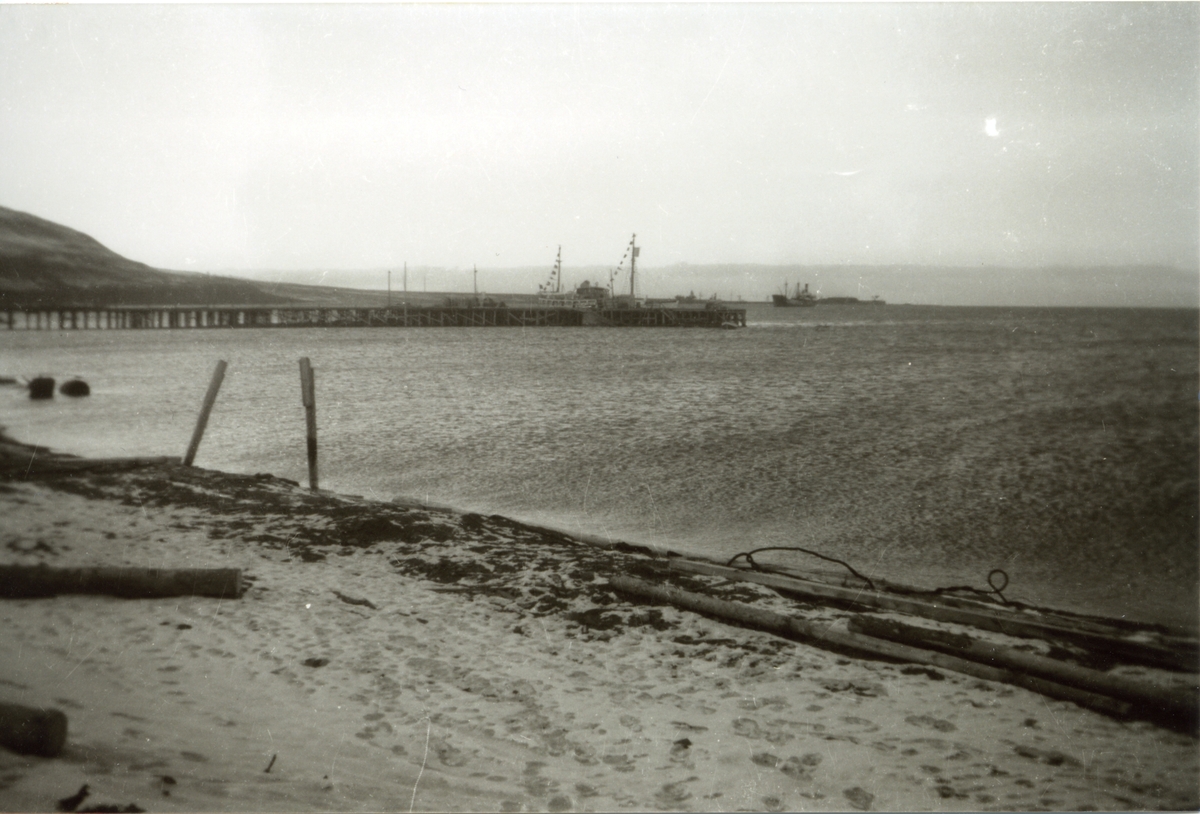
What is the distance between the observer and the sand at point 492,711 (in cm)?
381

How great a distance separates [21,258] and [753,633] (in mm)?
12597

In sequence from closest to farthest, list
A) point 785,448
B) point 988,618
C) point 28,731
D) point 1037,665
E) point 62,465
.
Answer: point 28,731 → point 1037,665 → point 988,618 → point 62,465 → point 785,448

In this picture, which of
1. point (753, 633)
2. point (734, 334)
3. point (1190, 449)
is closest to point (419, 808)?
point (753, 633)

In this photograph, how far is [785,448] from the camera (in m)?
17.5

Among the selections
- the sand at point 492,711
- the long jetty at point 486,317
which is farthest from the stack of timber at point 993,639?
the long jetty at point 486,317

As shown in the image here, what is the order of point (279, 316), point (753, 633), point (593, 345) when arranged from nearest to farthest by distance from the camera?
point (753, 633) < point (593, 345) < point (279, 316)

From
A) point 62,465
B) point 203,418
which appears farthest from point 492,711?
point 203,418

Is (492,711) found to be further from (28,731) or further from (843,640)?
(843,640)

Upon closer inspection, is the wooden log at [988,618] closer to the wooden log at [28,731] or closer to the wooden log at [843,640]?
the wooden log at [843,640]

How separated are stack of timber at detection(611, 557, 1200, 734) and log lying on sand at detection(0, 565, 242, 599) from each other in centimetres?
310

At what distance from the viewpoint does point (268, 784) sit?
3.69 metres

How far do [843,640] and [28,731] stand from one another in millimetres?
4704

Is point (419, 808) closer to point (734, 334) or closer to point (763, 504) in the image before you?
point (763, 504)

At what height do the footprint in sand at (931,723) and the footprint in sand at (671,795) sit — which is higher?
the footprint in sand at (931,723)
